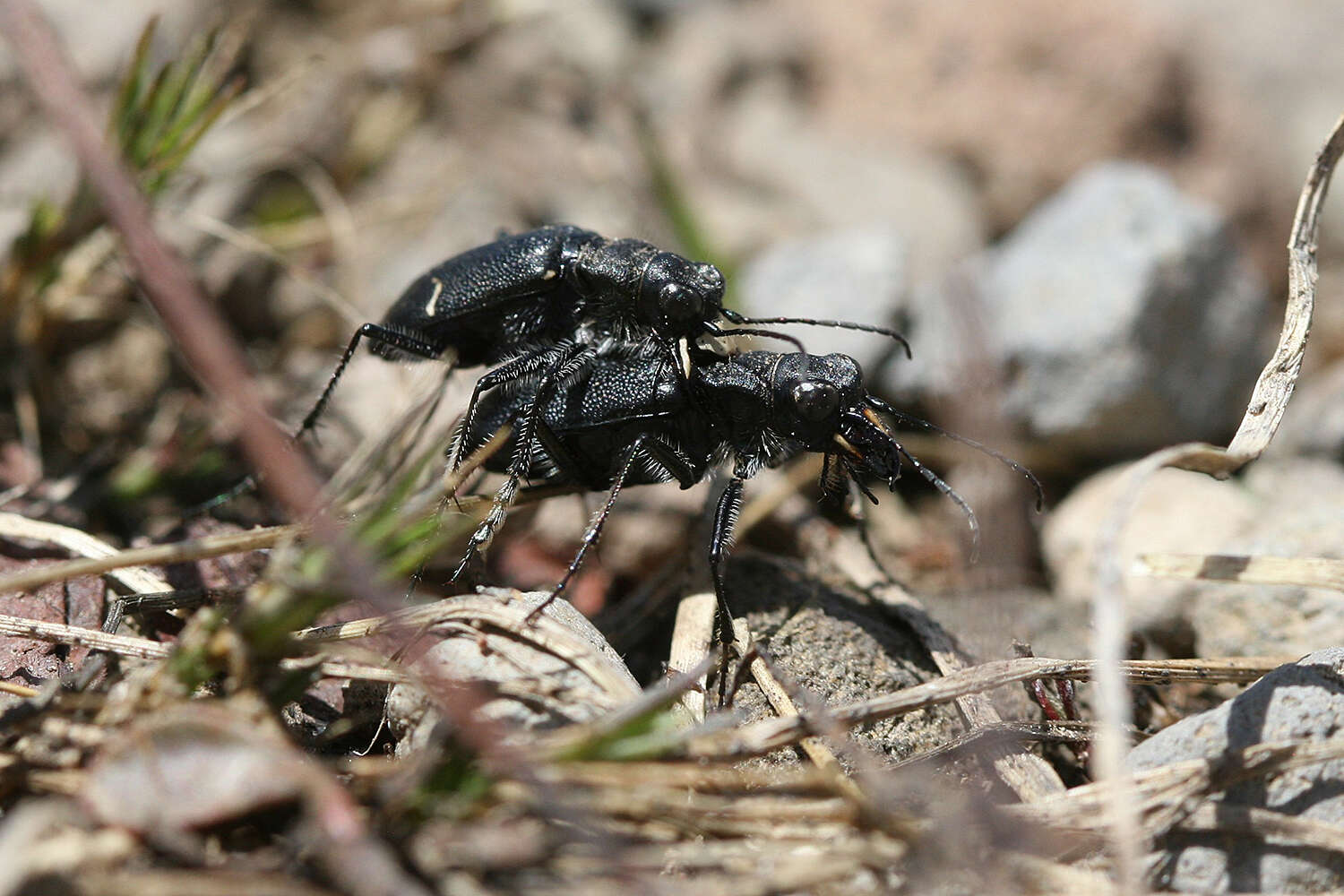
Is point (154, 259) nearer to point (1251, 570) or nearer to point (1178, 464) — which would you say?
point (1178, 464)

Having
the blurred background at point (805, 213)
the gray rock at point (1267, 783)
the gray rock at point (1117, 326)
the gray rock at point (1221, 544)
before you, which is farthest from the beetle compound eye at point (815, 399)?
the gray rock at point (1267, 783)

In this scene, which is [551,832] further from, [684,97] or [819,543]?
[684,97]

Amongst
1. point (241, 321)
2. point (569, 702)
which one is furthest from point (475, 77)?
point (569, 702)

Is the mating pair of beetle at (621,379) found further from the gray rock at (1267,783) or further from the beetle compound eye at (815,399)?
the gray rock at (1267,783)

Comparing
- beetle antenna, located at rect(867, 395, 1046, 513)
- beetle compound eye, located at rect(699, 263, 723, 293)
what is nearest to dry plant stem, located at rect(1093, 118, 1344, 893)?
beetle antenna, located at rect(867, 395, 1046, 513)

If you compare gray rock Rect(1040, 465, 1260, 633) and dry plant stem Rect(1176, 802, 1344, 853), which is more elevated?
gray rock Rect(1040, 465, 1260, 633)

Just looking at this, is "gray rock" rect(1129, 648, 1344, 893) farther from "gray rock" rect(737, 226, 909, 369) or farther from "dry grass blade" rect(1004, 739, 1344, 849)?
"gray rock" rect(737, 226, 909, 369)
